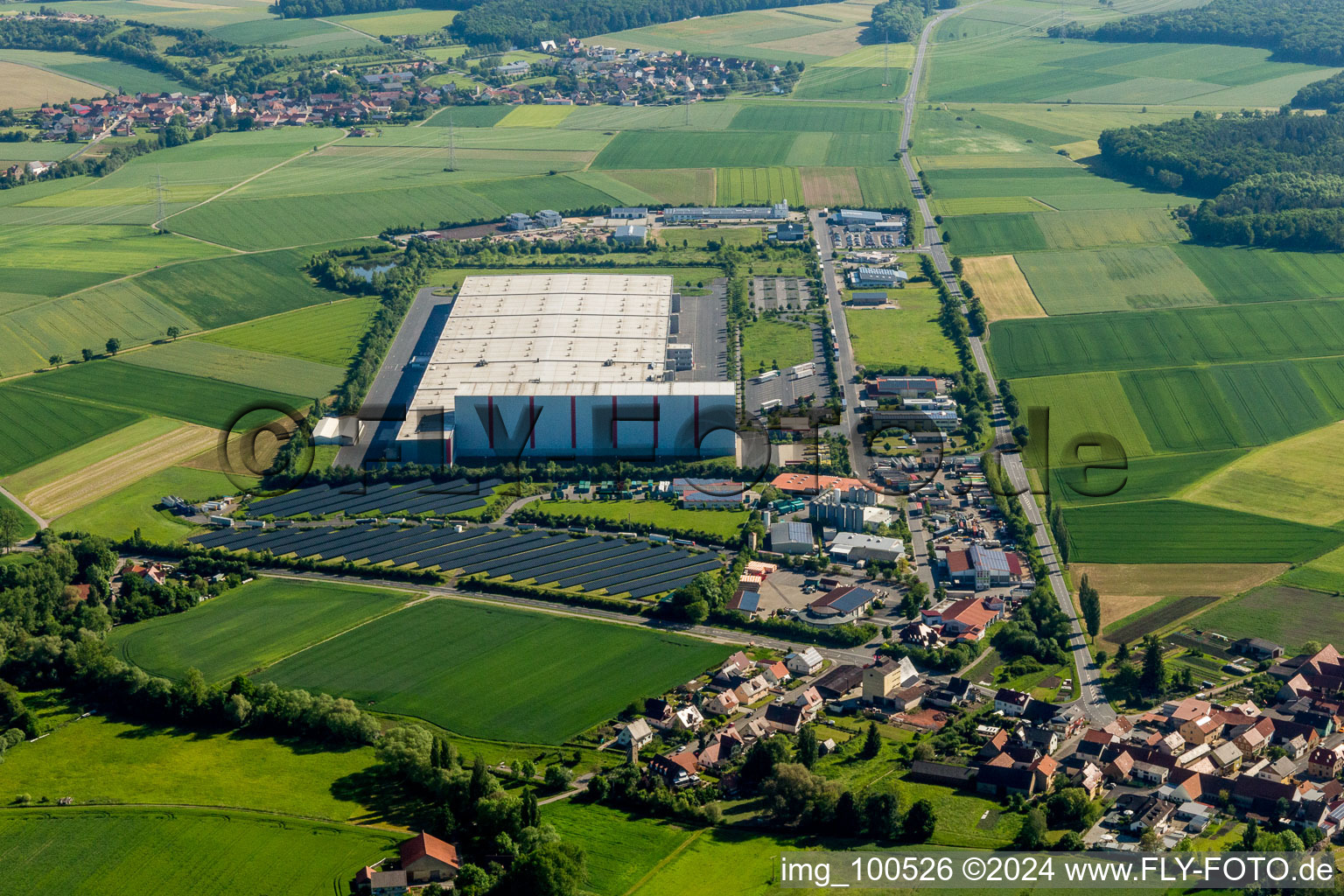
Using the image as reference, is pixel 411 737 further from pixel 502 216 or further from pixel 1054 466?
pixel 502 216

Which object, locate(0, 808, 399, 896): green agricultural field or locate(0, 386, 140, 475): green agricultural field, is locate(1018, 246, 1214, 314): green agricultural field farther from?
locate(0, 808, 399, 896): green agricultural field

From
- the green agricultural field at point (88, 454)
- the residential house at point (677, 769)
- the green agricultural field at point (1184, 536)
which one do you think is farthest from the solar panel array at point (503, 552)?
the green agricultural field at point (1184, 536)

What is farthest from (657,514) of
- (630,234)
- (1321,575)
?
(630,234)

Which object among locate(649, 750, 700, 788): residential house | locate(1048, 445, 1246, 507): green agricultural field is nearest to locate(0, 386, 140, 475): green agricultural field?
locate(649, 750, 700, 788): residential house

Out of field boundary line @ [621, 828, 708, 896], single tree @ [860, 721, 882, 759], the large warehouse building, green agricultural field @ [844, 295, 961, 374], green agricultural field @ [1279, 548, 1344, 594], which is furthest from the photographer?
green agricultural field @ [844, 295, 961, 374]

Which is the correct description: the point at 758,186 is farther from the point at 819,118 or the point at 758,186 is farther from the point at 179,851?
the point at 179,851

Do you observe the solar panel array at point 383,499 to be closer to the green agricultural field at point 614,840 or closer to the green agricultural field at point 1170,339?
the green agricultural field at point 614,840
